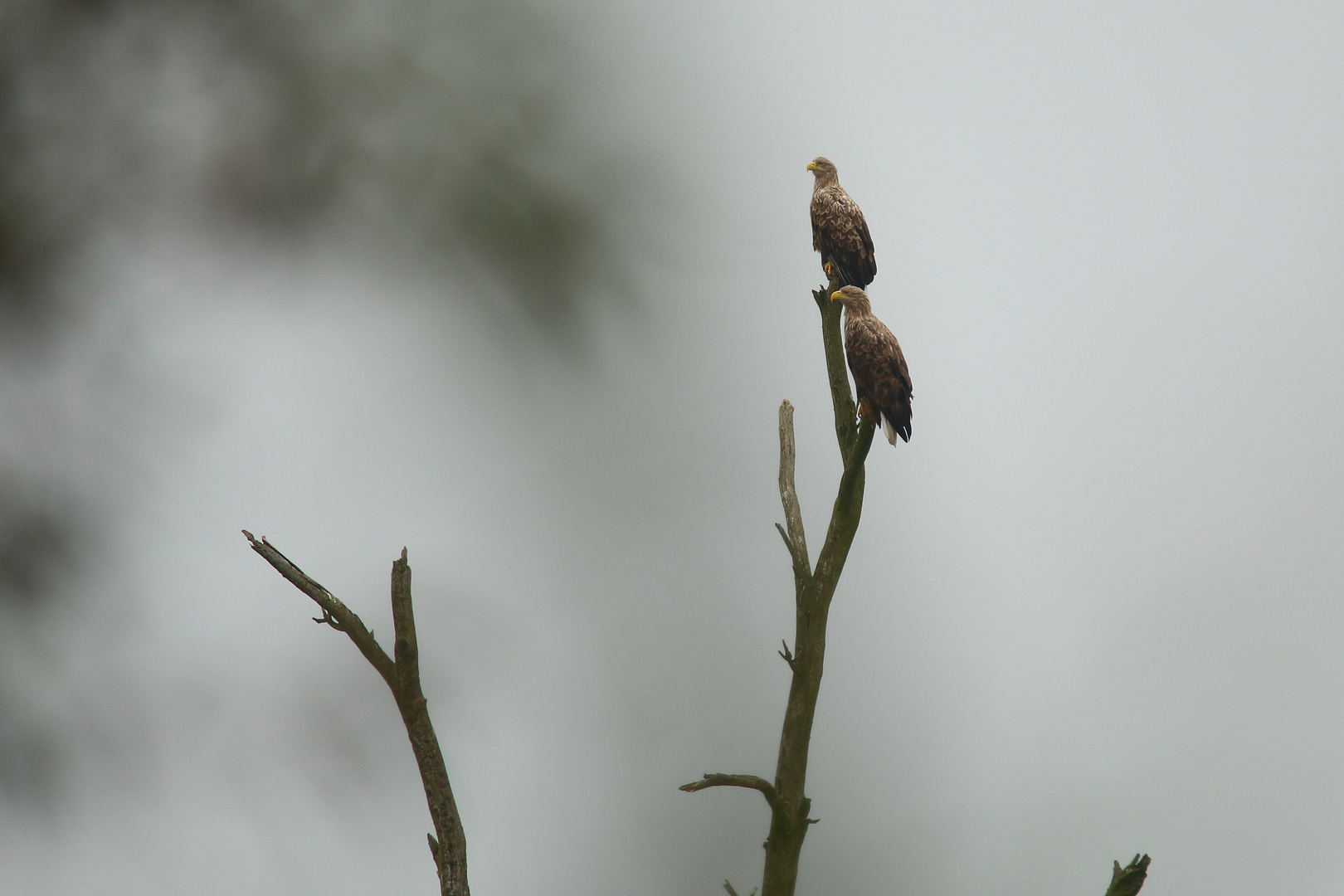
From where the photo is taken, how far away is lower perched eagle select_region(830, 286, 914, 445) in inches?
92.0

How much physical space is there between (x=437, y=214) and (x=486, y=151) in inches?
12.9

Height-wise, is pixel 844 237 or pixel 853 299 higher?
pixel 844 237

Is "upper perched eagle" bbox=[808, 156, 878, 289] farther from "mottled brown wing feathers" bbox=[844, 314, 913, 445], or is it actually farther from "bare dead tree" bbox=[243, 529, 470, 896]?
"bare dead tree" bbox=[243, 529, 470, 896]

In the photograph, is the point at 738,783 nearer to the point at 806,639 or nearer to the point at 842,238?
the point at 806,639

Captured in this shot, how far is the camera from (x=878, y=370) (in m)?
2.34

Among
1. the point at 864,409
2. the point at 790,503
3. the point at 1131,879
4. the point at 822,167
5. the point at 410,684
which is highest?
the point at 822,167

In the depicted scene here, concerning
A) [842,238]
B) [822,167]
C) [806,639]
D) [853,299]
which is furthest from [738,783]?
[822,167]

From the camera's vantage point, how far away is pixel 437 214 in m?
3.38

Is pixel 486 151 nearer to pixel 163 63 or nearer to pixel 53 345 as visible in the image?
pixel 163 63

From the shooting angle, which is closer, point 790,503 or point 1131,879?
point 1131,879

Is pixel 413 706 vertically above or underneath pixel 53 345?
underneath

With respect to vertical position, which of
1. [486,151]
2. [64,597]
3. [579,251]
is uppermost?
[486,151]

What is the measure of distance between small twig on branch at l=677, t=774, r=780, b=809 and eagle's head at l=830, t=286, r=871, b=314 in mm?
1382

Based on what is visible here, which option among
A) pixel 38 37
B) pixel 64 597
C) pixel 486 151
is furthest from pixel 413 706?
pixel 38 37
